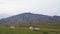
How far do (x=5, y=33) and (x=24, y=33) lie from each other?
212 centimetres

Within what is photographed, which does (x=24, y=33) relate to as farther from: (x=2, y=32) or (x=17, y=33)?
(x=2, y=32)

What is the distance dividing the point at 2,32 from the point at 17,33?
164cm

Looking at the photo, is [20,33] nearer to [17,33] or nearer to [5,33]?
[17,33]

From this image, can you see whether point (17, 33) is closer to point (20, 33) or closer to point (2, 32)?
point (20, 33)

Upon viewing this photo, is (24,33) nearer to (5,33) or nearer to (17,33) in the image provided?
(17,33)

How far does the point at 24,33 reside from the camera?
21031 mm

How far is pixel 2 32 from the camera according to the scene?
20719 mm

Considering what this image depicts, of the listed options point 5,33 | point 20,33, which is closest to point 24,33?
point 20,33

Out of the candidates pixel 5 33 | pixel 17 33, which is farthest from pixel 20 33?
pixel 5 33

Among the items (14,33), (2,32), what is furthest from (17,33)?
(2,32)

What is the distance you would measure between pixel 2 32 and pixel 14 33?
4.30 ft

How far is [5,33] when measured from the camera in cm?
2041

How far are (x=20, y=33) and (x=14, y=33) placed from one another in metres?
0.68

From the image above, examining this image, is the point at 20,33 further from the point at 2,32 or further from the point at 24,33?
the point at 2,32
